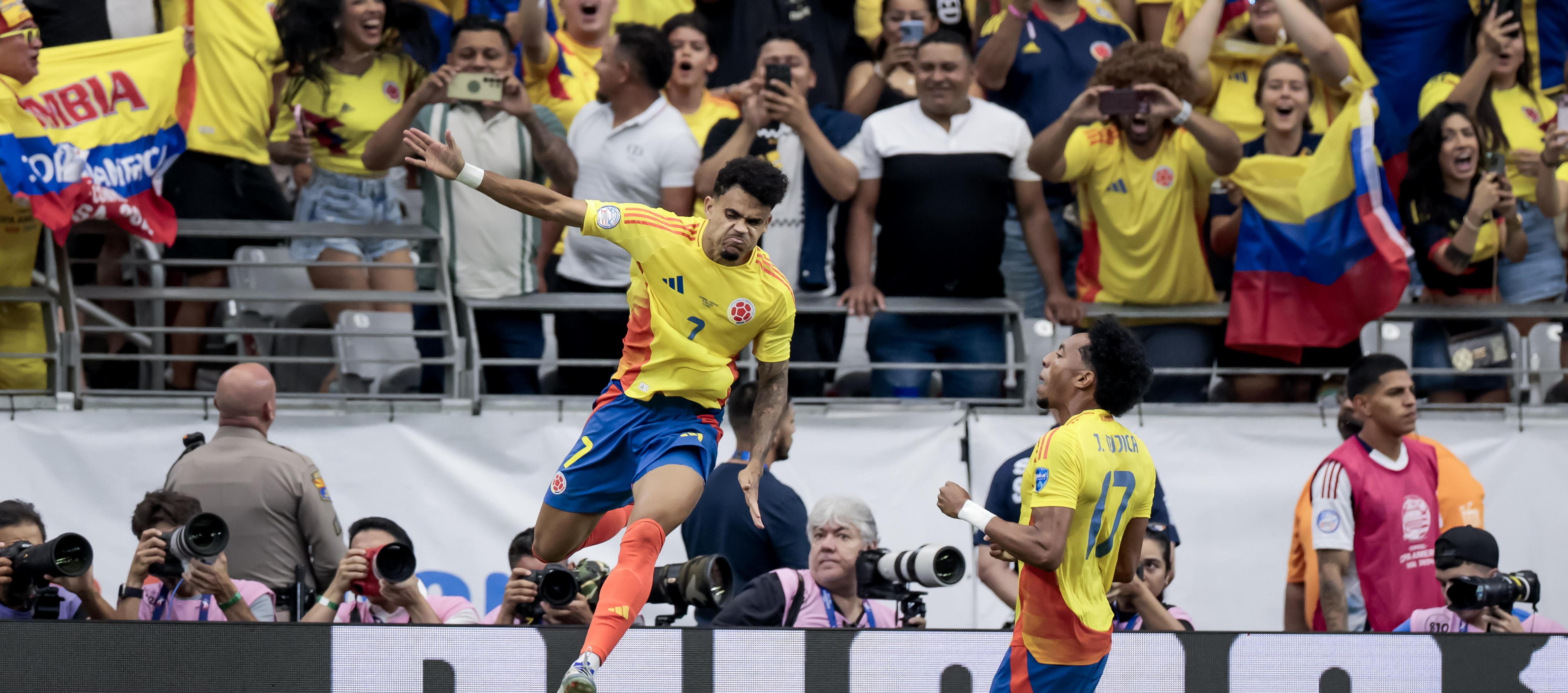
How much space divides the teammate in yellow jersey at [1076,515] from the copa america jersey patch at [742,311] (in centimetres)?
106

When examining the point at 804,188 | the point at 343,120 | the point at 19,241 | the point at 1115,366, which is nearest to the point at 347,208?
the point at 343,120

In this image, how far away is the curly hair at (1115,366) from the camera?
18.3 feet

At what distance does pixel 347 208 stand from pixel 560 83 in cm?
141

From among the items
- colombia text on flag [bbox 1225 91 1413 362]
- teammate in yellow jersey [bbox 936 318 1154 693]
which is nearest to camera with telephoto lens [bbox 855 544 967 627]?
teammate in yellow jersey [bbox 936 318 1154 693]

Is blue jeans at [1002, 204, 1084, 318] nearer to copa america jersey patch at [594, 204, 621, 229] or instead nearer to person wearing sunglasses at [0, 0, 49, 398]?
copa america jersey patch at [594, 204, 621, 229]

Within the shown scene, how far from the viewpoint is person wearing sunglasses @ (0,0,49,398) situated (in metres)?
8.12

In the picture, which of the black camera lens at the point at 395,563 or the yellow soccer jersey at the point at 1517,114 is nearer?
the black camera lens at the point at 395,563

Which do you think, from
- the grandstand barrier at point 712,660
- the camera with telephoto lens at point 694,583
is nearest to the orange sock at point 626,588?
the camera with telephoto lens at point 694,583

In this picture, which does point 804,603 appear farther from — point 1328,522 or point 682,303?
point 1328,522

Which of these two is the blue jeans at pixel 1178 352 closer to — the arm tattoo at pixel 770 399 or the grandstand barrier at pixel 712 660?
the grandstand barrier at pixel 712 660

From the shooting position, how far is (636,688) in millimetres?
6266

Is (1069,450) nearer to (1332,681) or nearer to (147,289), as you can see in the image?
(1332,681)

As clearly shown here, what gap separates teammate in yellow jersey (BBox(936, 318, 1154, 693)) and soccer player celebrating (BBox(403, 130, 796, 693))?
3.38 feet

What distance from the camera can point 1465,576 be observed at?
22.0 feet
